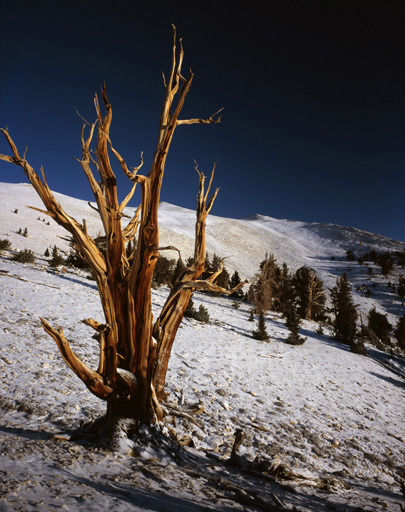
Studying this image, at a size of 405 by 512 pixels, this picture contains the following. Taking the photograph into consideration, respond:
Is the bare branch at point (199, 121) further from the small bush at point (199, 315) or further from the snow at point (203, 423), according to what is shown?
the small bush at point (199, 315)

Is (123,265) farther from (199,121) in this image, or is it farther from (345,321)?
(345,321)

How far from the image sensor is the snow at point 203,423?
1.51m

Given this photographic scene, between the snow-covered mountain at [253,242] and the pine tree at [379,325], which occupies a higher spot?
the snow-covered mountain at [253,242]

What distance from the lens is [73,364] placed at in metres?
2.12

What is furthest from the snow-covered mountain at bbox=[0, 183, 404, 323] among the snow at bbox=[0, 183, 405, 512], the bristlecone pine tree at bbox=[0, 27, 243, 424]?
the bristlecone pine tree at bbox=[0, 27, 243, 424]

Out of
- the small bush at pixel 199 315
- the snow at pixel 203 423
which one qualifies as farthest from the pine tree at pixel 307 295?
the small bush at pixel 199 315

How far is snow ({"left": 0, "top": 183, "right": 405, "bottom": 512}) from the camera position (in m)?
1.51

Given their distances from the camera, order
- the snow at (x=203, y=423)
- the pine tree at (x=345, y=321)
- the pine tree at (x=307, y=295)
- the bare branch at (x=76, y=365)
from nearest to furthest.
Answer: the snow at (x=203, y=423) → the bare branch at (x=76, y=365) → the pine tree at (x=345, y=321) → the pine tree at (x=307, y=295)

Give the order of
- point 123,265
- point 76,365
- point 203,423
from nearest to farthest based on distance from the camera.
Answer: point 76,365 → point 123,265 → point 203,423

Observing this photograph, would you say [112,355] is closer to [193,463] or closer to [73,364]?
[73,364]

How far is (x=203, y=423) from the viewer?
2988 millimetres

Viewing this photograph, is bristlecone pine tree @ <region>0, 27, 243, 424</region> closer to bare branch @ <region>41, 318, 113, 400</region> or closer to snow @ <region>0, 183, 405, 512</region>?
bare branch @ <region>41, 318, 113, 400</region>

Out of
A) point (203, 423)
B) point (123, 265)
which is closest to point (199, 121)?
point (123, 265)

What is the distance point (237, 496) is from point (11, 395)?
2489 millimetres
